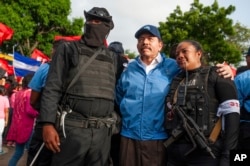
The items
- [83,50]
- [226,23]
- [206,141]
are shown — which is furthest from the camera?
[226,23]

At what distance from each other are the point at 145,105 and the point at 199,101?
1.77ft

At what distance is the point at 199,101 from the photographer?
320cm

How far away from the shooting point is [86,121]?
10.8ft

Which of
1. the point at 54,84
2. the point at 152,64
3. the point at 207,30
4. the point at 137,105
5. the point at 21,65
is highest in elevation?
the point at 207,30

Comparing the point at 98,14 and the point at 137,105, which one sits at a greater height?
the point at 98,14

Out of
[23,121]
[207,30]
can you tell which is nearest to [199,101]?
[23,121]

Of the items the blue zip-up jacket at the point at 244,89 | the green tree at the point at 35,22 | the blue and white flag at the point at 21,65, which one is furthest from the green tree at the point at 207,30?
the blue zip-up jacket at the point at 244,89

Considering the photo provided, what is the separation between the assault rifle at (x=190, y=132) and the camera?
10.1 ft

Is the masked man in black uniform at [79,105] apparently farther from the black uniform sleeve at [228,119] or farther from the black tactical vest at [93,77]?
the black uniform sleeve at [228,119]

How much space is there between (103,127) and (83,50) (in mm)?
694

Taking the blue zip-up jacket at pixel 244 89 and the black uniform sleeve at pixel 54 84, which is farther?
the blue zip-up jacket at pixel 244 89

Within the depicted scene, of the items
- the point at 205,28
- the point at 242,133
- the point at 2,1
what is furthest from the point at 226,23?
the point at 242,133

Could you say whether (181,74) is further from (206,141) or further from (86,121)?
(86,121)

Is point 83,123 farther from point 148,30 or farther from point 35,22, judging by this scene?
point 35,22
